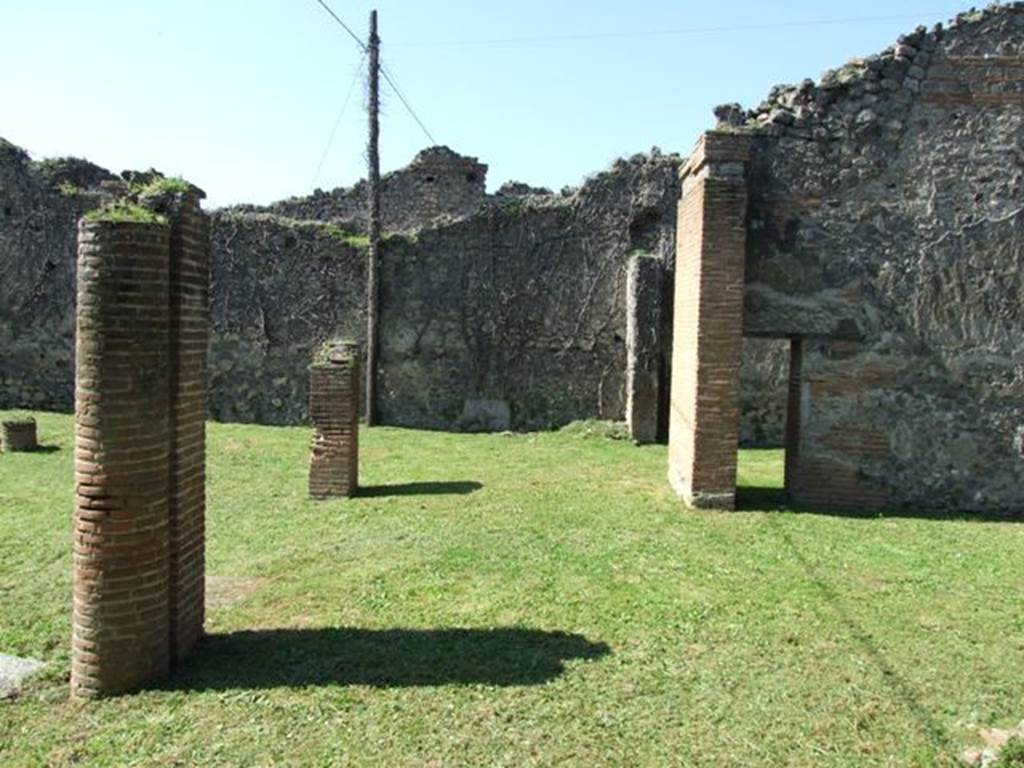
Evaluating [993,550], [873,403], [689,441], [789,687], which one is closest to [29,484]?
[689,441]

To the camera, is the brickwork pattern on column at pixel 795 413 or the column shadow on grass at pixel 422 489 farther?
the column shadow on grass at pixel 422 489

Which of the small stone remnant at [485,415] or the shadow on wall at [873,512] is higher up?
the small stone remnant at [485,415]

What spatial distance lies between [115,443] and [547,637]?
8.73 feet

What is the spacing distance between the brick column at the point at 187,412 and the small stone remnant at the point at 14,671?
75 cm

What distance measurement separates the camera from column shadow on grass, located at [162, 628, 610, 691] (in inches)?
179

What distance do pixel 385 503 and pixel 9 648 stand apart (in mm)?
4261

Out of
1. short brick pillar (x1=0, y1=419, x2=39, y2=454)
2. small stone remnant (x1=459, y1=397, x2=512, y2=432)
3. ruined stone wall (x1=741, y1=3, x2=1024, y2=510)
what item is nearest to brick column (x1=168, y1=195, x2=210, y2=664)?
ruined stone wall (x1=741, y1=3, x2=1024, y2=510)

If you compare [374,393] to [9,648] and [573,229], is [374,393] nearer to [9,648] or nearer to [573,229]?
[573,229]

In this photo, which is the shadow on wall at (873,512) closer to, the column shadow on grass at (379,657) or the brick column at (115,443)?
the column shadow on grass at (379,657)

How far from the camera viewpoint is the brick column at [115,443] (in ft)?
14.0

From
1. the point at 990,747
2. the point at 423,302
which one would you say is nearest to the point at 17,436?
the point at 423,302

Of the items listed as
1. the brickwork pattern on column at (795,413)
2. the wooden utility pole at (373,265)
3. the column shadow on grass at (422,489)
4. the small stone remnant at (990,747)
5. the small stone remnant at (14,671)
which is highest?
the wooden utility pole at (373,265)

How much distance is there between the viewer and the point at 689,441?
29.1 feet

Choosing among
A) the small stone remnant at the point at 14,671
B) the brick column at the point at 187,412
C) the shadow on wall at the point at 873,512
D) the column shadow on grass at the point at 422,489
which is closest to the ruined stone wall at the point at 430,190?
the column shadow on grass at the point at 422,489
